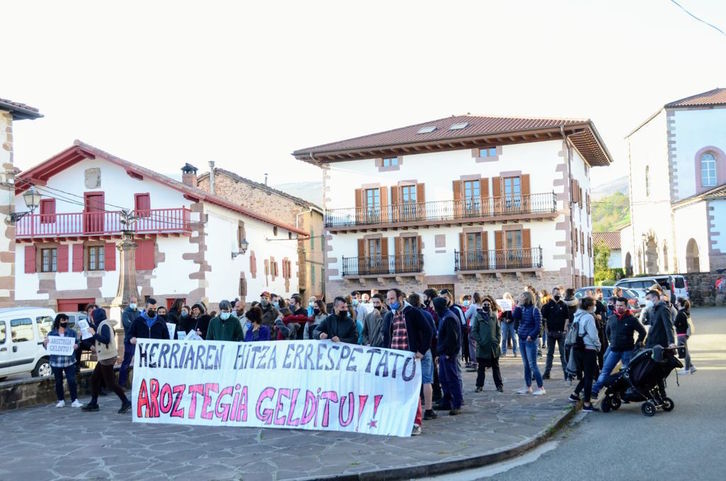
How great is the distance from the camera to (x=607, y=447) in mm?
8578

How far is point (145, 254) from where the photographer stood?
3384cm

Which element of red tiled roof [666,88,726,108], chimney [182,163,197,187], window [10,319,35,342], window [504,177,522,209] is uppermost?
red tiled roof [666,88,726,108]

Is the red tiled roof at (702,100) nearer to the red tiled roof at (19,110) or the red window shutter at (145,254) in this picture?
the red window shutter at (145,254)

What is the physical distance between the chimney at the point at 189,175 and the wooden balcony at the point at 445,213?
25.4 ft

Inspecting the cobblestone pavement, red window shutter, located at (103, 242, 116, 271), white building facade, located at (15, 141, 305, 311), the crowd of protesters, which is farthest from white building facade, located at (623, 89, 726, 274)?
the cobblestone pavement

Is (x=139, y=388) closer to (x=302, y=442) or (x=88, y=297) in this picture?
(x=302, y=442)

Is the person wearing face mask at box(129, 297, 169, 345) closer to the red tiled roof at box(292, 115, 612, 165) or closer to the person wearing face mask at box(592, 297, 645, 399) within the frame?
the person wearing face mask at box(592, 297, 645, 399)

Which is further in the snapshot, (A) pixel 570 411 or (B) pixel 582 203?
(B) pixel 582 203

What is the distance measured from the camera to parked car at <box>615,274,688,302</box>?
3303cm

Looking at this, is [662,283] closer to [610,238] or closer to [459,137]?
[459,137]

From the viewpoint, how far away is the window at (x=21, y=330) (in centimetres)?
1748

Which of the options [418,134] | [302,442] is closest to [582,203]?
[418,134]

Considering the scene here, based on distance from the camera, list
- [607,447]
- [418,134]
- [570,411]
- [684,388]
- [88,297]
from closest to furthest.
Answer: [607,447] < [570,411] < [684,388] < [88,297] < [418,134]

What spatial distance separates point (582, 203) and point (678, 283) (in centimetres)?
715
